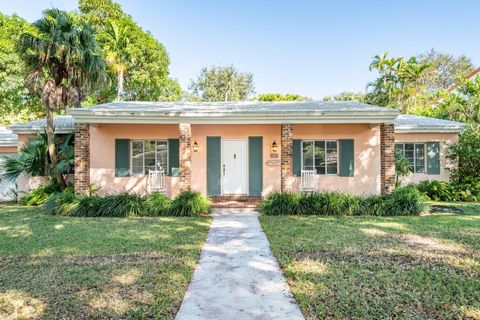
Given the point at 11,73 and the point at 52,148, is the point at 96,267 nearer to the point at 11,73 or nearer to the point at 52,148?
the point at 52,148

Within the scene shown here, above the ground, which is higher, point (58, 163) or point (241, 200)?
point (58, 163)

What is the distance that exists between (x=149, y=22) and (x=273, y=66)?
485 inches

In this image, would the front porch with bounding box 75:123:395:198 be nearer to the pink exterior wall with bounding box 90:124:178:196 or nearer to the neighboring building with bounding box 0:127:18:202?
the pink exterior wall with bounding box 90:124:178:196

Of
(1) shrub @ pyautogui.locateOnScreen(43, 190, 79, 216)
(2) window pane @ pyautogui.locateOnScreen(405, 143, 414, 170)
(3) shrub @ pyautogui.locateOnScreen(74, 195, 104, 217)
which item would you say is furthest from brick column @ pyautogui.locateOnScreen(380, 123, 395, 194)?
(1) shrub @ pyautogui.locateOnScreen(43, 190, 79, 216)

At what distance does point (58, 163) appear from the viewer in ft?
32.7

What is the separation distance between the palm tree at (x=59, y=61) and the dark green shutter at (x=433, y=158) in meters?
13.4

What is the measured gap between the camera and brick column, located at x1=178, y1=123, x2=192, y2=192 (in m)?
9.14

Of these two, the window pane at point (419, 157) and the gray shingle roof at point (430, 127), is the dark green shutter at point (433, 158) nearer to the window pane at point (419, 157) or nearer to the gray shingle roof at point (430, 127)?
the window pane at point (419, 157)

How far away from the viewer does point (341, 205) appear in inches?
328

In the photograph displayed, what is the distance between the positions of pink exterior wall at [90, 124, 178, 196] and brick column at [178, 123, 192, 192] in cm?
142

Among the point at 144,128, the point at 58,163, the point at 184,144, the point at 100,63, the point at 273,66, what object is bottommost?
the point at 58,163

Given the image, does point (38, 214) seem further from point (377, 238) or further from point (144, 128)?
point (377, 238)

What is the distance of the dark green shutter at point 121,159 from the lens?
1047cm

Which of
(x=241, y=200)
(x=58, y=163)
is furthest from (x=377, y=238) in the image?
(x=58, y=163)
